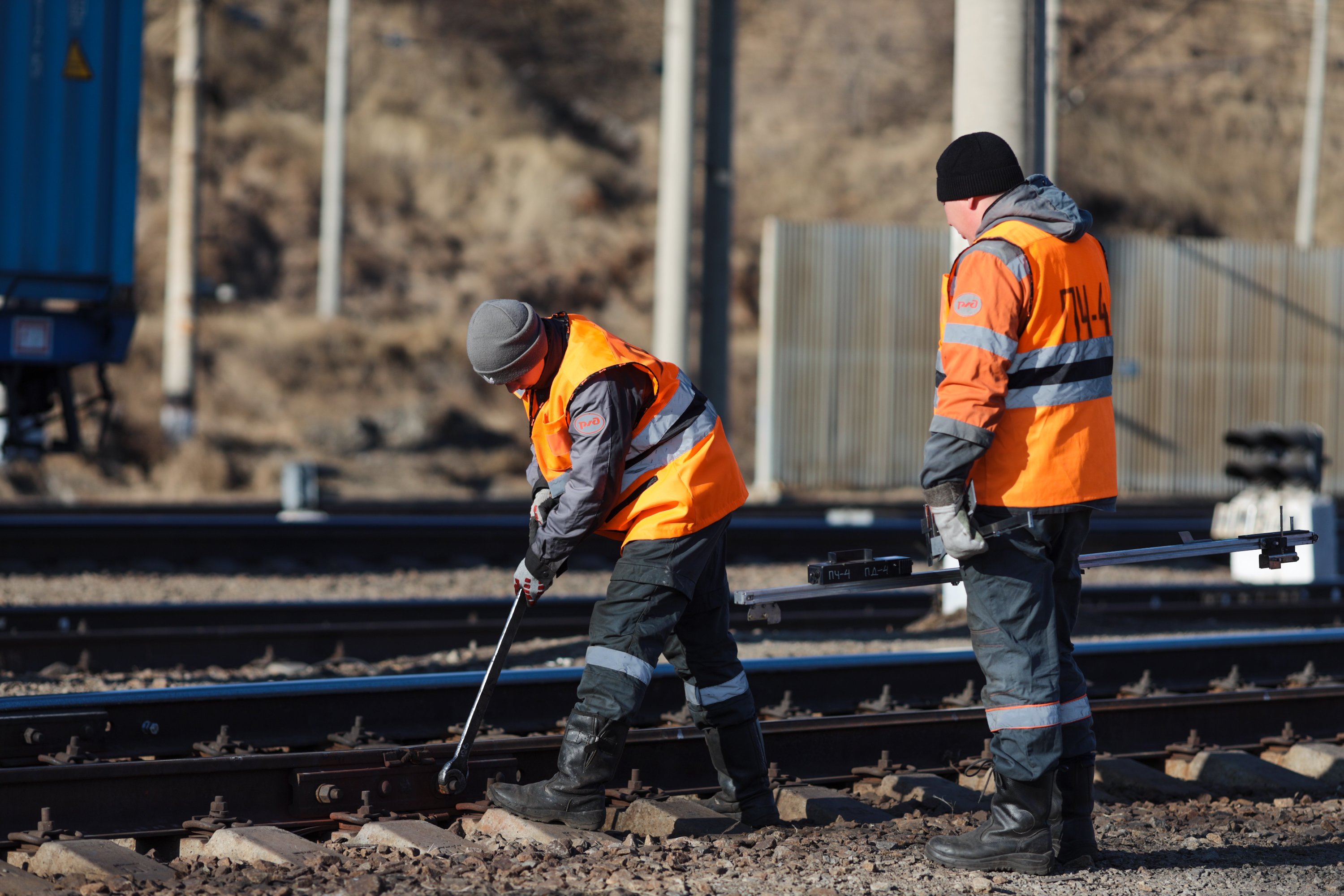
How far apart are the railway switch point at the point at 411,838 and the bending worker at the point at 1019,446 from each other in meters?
1.43

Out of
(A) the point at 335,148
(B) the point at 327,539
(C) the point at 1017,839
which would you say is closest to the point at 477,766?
(C) the point at 1017,839

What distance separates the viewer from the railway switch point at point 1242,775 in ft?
18.4

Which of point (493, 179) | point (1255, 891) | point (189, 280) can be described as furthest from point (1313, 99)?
point (1255, 891)

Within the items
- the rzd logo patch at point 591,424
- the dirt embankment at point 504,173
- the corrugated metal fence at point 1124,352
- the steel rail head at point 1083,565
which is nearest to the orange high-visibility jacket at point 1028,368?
the steel rail head at point 1083,565

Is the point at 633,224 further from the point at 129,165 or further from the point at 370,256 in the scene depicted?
the point at 129,165

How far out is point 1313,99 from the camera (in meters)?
30.4

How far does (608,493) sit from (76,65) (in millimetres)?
7889

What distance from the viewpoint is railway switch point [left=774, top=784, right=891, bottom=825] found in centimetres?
482

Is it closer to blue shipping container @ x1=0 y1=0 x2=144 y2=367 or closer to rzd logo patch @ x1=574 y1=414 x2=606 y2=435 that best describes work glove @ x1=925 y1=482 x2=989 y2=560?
rzd logo patch @ x1=574 y1=414 x2=606 y2=435

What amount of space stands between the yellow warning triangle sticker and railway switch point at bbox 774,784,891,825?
8078mm

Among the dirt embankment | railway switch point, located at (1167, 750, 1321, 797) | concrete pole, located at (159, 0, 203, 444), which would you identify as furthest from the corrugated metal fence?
railway switch point, located at (1167, 750, 1321, 797)

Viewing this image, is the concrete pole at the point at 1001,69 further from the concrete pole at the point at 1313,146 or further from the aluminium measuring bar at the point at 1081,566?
the concrete pole at the point at 1313,146

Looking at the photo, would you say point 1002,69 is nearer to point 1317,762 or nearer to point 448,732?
point 1317,762

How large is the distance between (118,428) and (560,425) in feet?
56.8
